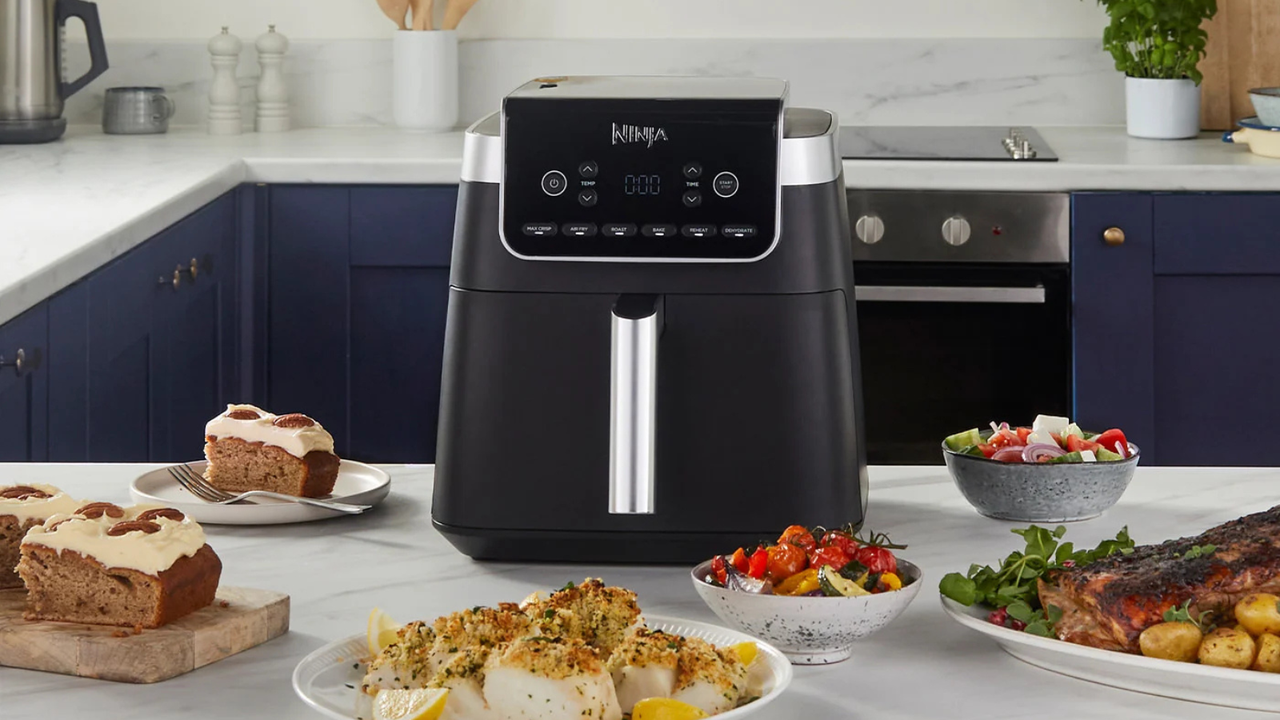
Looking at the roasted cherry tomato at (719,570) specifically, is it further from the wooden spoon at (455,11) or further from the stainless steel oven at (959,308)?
the wooden spoon at (455,11)

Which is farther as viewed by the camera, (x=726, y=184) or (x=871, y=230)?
(x=871, y=230)

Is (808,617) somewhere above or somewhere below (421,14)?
below

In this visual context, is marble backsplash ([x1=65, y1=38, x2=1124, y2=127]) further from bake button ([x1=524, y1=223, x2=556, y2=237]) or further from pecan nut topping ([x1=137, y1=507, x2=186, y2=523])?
pecan nut topping ([x1=137, y1=507, x2=186, y2=523])

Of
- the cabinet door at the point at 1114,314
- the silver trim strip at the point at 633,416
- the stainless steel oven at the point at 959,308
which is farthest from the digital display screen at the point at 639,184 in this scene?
the cabinet door at the point at 1114,314

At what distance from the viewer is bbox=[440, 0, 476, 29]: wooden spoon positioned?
10.3 feet

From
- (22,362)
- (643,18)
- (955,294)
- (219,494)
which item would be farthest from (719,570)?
(643,18)

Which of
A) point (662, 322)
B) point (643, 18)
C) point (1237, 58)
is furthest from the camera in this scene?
point (643, 18)

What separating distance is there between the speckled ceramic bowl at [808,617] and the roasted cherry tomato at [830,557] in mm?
34

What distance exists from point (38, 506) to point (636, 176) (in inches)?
17.0

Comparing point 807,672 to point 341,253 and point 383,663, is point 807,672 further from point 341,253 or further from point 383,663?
point 341,253

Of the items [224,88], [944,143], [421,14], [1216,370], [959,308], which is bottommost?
[1216,370]

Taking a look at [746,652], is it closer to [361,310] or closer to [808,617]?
[808,617]

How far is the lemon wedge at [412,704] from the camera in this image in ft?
2.31

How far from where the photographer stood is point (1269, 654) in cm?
77
